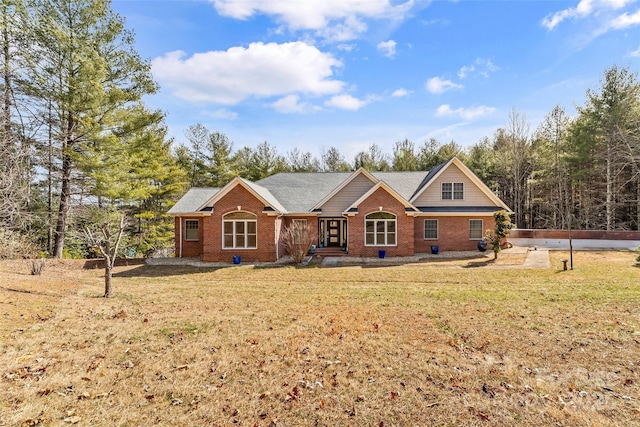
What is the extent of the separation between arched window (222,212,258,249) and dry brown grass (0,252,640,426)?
7898 millimetres

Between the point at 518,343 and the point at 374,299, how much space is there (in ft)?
14.5

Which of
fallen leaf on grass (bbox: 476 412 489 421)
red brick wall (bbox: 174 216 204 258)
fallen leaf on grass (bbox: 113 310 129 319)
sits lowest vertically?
fallen leaf on grass (bbox: 476 412 489 421)

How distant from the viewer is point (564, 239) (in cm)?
2455

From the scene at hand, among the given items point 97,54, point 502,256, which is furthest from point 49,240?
point 502,256

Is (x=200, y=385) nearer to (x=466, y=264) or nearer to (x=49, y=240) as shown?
(x=466, y=264)

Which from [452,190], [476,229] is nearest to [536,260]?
[476,229]

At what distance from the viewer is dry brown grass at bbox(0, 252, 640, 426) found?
429cm

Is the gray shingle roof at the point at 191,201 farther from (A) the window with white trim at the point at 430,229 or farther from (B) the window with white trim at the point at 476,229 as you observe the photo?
(B) the window with white trim at the point at 476,229

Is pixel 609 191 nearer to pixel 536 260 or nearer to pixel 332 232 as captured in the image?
pixel 536 260

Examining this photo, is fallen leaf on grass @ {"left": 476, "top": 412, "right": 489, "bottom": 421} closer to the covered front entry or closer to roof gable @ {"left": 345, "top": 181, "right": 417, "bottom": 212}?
roof gable @ {"left": 345, "top": 181, "right": 417, "bottom": 212}

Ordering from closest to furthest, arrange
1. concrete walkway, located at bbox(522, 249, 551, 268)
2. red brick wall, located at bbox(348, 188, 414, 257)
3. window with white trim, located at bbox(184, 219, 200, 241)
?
concrete walkway, located at bbox(522, 249, 551, 268) < red brick wall, located at bbox(348, 188, 414, 257) < window with white trim, located at bbox(184, 219, 200, 241)

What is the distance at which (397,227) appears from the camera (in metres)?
20.3

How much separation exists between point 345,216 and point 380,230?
263 cm

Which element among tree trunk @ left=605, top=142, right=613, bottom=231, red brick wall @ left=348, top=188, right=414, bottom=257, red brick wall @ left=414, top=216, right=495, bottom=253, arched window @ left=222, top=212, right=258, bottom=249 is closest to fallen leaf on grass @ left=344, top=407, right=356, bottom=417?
arched window @ left=222, top=212, right=258, bottom=249
